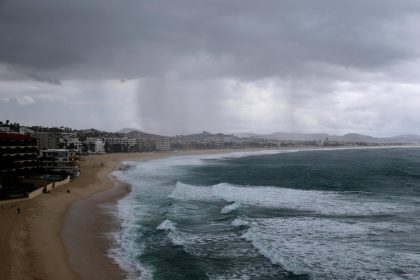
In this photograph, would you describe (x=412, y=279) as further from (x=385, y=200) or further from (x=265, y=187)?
(x=265, y=187)

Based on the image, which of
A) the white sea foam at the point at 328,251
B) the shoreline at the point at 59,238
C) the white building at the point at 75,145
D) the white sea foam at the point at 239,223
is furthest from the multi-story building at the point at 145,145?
the white sea foam at the point at 328,251

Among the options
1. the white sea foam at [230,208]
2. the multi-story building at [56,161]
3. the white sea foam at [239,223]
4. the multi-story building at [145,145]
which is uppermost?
the multi-story building at [145,145]

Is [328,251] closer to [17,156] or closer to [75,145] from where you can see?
[17,156]

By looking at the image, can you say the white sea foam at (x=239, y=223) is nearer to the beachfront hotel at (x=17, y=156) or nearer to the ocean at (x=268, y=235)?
the ocean at (x=268, y=235)

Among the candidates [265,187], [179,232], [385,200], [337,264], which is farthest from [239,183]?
[337,264]

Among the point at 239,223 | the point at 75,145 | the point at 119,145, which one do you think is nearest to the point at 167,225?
the point at 239,223

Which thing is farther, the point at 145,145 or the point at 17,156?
the point at 145,145

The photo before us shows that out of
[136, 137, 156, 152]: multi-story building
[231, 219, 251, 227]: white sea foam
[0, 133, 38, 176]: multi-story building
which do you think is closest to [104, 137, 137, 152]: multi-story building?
[136, 137, 156, 152]: multi-story building
